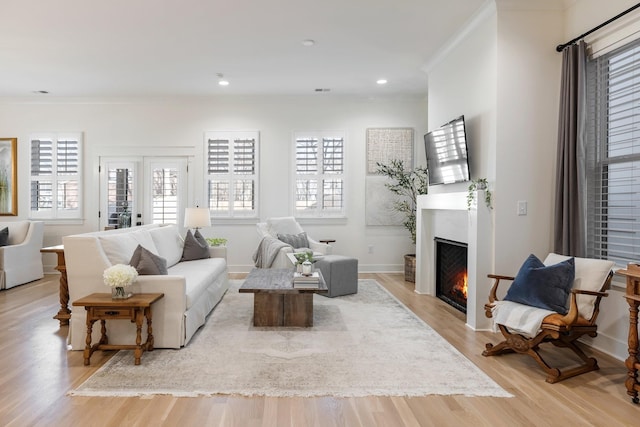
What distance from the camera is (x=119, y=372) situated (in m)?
2.74

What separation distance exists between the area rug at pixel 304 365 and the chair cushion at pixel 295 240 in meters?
1.79

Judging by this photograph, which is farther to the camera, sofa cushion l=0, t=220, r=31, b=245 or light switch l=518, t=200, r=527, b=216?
sofa cushion l=0, t=220, r=31, b=245

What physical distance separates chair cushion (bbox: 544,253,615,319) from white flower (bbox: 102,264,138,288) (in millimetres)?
3310

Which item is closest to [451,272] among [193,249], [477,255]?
[477,255]

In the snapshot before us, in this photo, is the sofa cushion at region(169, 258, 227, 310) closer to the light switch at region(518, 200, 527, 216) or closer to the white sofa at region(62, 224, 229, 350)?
the white sofa at region(62, 224, 229, 350)

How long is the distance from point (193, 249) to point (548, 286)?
3.91 metres

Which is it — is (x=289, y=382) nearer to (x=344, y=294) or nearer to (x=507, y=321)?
(x=507, y=321)

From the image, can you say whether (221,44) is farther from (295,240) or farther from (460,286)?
(460,286)

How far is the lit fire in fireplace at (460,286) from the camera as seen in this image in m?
4.47

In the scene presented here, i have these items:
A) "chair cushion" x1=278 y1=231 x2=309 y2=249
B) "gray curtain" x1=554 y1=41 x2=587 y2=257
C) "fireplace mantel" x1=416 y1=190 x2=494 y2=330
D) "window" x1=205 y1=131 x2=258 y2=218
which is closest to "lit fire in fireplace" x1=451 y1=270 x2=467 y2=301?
"fireplace mantel" x1=416 y1=190 x2=494 y2=330

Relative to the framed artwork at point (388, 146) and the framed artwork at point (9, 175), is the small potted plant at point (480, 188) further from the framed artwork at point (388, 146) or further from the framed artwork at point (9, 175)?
the framed artwork at point (9, 175)

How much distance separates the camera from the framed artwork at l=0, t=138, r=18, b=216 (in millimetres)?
6859

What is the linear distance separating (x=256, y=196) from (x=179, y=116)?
1.94 meters

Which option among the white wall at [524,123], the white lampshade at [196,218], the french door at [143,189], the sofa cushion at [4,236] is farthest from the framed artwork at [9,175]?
the white wall at [524,123]
